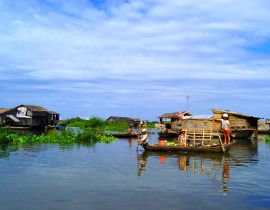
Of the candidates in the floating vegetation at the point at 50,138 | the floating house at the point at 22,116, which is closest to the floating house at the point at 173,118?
the floating vegetation at the point at 50,138

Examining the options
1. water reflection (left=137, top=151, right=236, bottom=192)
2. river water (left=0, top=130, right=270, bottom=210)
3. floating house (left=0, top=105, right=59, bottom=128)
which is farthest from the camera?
floating house (left=0, top=105, right=59, bottom=128)

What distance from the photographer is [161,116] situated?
48.4 meters

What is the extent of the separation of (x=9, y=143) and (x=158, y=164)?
1244 centimetres

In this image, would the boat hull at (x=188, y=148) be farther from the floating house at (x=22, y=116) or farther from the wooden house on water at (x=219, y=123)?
the floating house at (x=22, y=116)

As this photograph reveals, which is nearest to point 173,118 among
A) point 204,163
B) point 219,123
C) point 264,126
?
point 219,123

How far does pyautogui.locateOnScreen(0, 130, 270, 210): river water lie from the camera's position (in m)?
10.5

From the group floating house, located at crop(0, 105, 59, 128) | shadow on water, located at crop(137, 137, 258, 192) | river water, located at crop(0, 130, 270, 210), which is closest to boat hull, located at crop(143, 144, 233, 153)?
shadow on water, located at crop(137, 137, 258, 192)

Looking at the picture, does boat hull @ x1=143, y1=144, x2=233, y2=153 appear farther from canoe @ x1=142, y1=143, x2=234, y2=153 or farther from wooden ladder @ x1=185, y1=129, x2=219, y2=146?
wooden ladder @ x1=185, y1=129, x2=219, y2=146

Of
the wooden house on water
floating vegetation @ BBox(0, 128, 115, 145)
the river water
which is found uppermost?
the wooden house on water

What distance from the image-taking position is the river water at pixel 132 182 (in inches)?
413

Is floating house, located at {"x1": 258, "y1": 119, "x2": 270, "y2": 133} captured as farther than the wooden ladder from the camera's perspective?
Yes

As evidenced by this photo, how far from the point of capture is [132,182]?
43.8ft

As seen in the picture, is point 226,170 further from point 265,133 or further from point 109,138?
point 265,133

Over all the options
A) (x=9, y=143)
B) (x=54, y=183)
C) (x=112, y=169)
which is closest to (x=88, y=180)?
(x=54, y=183)
